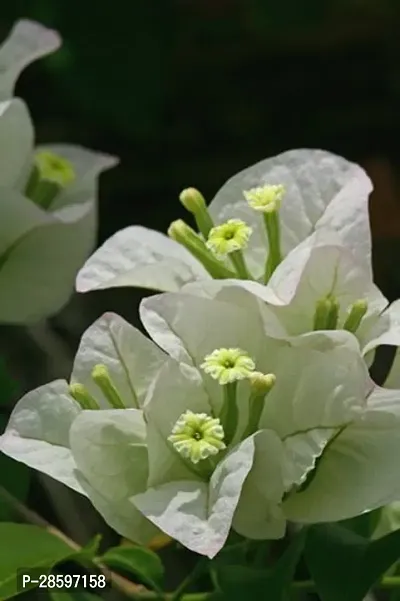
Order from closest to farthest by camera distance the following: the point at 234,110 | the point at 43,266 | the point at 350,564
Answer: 1. the point at 350,564
2. the point at 43,266
3. the point at 234,110

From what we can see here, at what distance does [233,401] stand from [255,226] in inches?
4.9

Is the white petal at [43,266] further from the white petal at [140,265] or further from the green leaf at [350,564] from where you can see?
the green leaf at [350,564]

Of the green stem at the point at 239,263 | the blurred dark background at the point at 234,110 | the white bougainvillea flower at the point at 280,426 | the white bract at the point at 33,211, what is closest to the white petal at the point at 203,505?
the white bougainvillea flower at the point at 280,426

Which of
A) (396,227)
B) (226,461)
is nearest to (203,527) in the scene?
(226,461)

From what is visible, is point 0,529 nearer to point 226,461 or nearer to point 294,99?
point 226,461

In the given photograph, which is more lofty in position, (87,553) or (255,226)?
(255,226)

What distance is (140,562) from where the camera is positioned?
1.75ft

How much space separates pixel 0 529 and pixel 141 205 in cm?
101

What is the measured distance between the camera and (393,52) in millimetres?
1552

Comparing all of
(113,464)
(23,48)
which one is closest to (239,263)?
(113,464)

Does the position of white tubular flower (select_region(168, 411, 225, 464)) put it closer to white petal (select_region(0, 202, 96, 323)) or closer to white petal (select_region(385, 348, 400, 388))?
white petal (select_region(385, 348, 400, 388))

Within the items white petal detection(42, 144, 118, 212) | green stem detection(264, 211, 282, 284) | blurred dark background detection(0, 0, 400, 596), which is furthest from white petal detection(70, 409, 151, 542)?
blurred dark background detection(0, 0, 400, 596)

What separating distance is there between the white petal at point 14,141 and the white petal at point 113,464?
0.19 m

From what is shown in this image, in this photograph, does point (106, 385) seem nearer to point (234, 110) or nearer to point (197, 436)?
point (197, 436)
